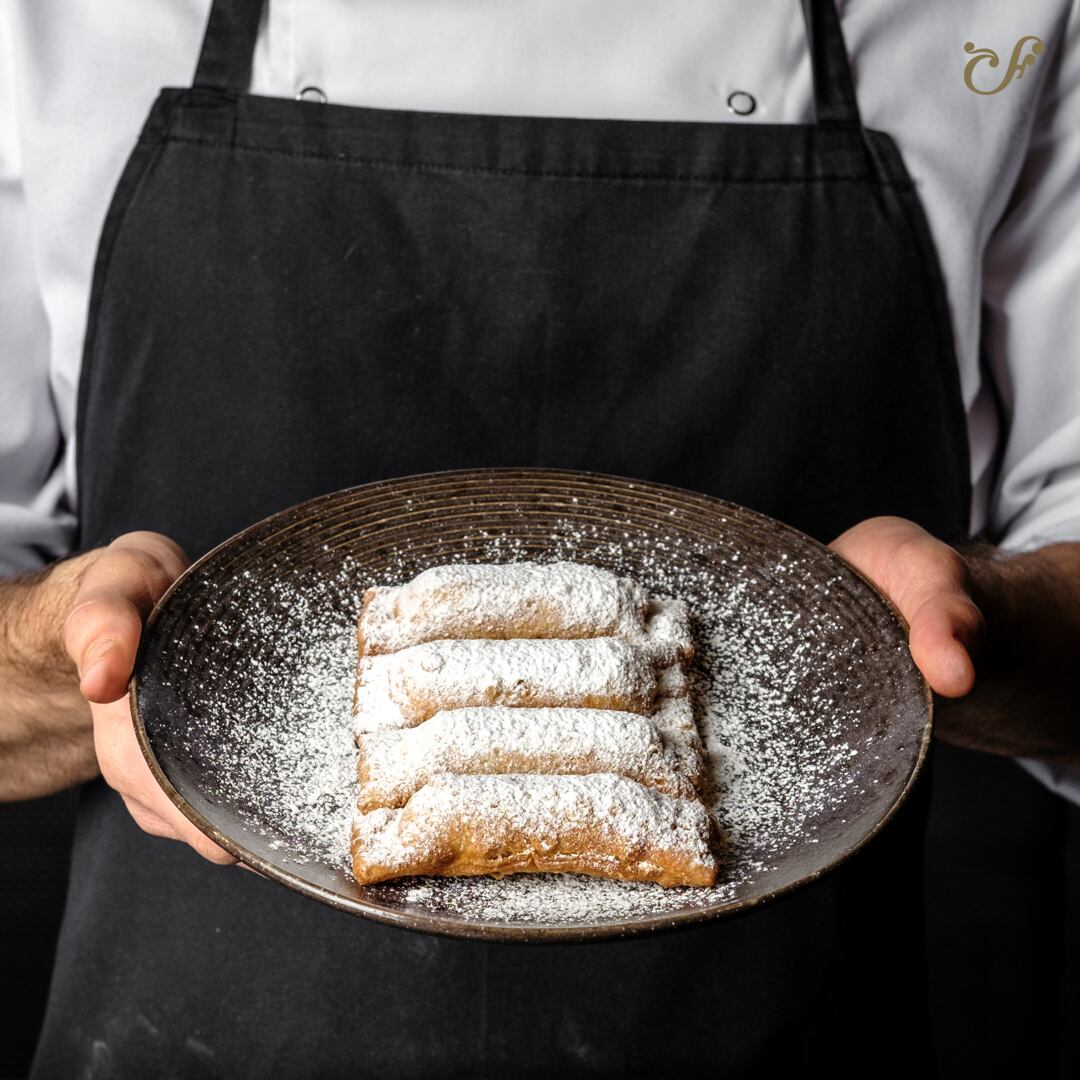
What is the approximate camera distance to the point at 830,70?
1.32 meters

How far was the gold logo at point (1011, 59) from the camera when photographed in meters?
1.33

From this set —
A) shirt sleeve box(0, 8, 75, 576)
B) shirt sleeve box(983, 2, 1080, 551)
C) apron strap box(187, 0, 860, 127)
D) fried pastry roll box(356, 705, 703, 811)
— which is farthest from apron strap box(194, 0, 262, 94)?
shirt sleeve box(983, 2, 1080, 551)

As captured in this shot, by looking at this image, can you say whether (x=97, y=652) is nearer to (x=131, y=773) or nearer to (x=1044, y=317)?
(x=131, y=773)

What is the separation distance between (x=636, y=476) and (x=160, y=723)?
0.62 meters

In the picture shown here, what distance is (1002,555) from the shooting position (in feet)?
4.38

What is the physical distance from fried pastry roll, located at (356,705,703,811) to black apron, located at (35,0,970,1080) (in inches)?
13.3

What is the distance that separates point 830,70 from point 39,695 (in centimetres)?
112

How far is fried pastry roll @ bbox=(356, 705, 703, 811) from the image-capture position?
3.13ft

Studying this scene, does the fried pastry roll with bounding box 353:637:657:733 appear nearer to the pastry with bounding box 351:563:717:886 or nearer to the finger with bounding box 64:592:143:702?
the pastry with bounding box 351:563:717:886

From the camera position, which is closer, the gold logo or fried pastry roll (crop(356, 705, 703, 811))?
fried pastry roll (crop(356, 705, 703, 811))

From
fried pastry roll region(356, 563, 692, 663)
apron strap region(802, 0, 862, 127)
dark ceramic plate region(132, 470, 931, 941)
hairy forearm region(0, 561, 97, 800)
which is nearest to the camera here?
dark ceramic plate region(132, 470, 931, 941)

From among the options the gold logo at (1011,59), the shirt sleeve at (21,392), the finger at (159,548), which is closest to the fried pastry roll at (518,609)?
the finger at (159,548)

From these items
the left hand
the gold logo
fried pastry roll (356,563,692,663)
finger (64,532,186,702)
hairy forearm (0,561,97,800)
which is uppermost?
the gold logo

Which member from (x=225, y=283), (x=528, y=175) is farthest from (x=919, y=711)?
(x=225, y=283)
